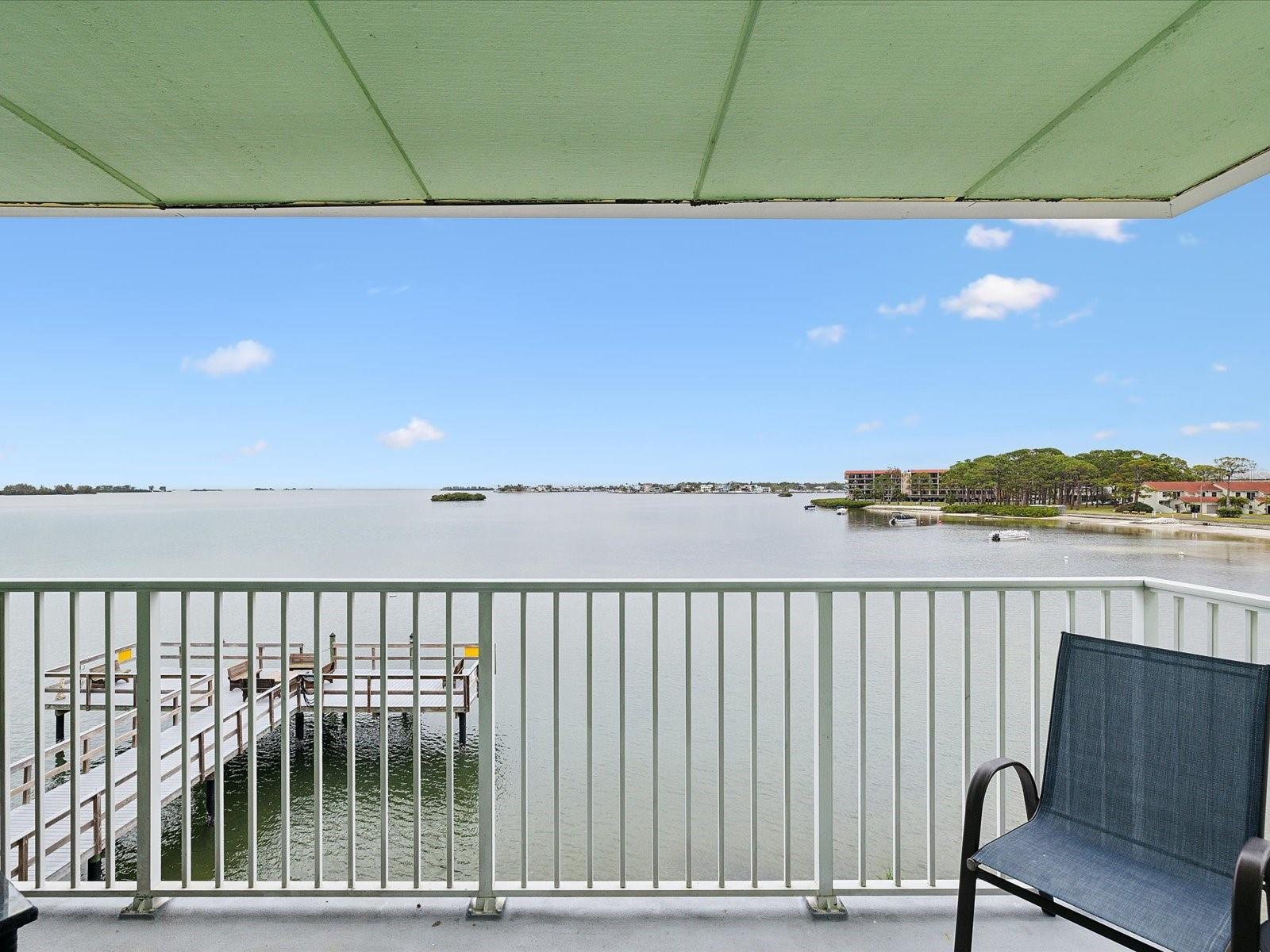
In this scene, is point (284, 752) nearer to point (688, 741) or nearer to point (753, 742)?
point (688, 741)

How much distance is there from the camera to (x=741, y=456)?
1540 inches

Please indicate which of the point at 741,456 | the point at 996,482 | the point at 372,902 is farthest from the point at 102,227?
the point at 372,902

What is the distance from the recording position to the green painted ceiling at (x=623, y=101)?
153 centimetres

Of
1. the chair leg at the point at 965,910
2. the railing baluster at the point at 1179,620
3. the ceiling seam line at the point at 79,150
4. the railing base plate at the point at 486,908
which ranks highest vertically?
the ceiling seam line at the point at 79,150

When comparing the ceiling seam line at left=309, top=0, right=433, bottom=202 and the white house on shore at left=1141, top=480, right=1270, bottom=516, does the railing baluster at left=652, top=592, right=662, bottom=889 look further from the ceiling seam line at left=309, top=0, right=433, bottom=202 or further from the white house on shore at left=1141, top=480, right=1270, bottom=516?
the white house on shore at left=1141, top=480, right=1270, bottom=516

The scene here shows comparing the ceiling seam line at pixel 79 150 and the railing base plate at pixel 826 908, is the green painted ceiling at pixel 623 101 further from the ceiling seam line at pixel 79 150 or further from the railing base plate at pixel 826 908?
the railing base plate at pixel 826 908

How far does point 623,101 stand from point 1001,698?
2.23 m

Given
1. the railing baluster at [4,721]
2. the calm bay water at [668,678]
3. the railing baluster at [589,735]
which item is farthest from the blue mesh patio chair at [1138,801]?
the railing baluster at [4,721]

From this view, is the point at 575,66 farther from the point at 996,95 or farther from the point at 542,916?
the point at 542,916

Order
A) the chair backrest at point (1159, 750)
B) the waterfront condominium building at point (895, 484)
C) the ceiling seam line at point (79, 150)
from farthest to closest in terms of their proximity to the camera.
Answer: the waterfront condominium building at point (895, 484) → the ceiling seam line at point (79, 150) → the chair backrest at point (1159, 750)

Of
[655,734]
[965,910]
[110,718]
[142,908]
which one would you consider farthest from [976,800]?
[110,718]

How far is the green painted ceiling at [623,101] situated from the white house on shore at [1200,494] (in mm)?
9366

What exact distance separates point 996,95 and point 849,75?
44 centimetres

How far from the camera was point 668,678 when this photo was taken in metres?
14.7
